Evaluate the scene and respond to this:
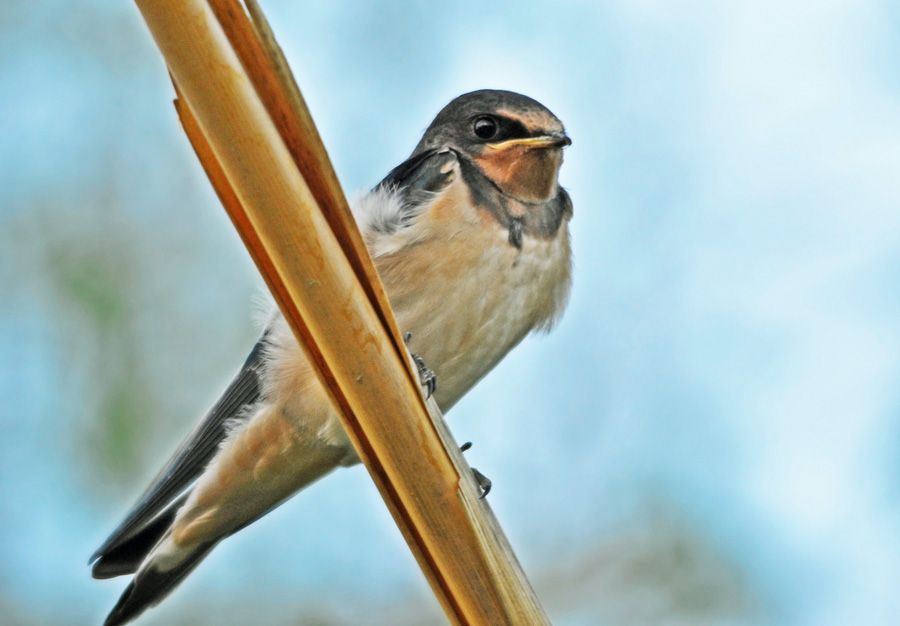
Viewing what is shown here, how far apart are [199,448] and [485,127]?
0.76 metres

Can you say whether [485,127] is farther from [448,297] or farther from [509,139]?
[448,297]

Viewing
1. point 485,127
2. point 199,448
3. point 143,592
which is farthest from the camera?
point 485,127

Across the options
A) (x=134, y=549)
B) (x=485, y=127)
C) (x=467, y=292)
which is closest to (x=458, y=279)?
(x=467, y=292)

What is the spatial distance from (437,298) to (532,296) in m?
0.18

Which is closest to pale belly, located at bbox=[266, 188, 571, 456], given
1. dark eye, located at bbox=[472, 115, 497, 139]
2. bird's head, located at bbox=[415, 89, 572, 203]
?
bird's head, located at bbox=[415, 89, 572, 203]

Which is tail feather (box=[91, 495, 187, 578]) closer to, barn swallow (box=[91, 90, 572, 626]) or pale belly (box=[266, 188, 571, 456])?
barn swallow (box=[91, 90, 572, 626])

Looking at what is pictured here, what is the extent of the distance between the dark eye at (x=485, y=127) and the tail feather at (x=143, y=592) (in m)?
0.92

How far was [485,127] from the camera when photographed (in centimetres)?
238

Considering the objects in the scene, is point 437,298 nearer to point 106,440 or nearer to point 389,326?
point 106,440

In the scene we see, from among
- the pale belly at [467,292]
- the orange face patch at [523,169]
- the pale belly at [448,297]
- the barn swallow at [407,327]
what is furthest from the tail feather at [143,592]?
the orange face patch at [523,169]

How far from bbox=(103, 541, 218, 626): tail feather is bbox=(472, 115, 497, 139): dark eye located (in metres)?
0.92

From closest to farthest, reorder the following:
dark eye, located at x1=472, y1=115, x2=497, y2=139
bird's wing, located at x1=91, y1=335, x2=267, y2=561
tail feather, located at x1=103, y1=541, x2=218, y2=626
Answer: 1. tail feather, located at x1=103, y1=541, x2=218, y2=626
2. bird's wing, located at x1=91, y1=335, x2=267, y2=561
3. dark eye, located at x1=472, y1=115, x2=497, y2=139

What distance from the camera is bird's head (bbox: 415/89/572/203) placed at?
225 centimetres

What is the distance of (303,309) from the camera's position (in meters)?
0.90
